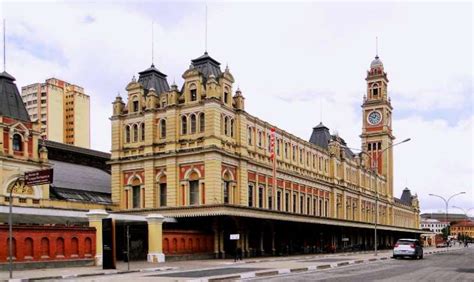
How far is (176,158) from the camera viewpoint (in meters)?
51.7

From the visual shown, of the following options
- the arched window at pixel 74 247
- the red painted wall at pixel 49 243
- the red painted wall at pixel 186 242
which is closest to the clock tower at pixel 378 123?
the red painted wall at pixel 186 242

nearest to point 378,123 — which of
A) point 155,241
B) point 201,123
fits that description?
point 201,123

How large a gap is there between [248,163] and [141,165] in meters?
9.29

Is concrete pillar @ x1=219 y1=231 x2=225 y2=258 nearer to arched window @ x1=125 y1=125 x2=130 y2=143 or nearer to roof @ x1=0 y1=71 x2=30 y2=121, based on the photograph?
arched window @ x1=125 y1=125 x2=130 y2=143

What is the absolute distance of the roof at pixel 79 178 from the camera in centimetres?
5744

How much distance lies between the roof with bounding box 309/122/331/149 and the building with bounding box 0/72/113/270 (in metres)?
27.6

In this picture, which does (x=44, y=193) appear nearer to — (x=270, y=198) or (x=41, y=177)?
(x=270, y=198)

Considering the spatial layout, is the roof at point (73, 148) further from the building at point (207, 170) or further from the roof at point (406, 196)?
the roof at point (406, 196)

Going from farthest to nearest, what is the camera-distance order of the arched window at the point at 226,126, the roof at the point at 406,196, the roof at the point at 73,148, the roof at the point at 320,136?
the roof at the point at 406,196 → the roof at the point at 320,136 → the roof at the point at 73,148 → the arched window at the point at 226,126

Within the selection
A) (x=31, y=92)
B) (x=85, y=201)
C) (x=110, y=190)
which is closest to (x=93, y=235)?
(x=85, y=201)

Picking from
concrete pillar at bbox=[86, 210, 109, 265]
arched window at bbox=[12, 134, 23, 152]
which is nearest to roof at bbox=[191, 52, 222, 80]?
arched window at bbox=[12, 134, 23, 152]

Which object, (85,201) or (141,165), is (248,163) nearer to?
(141,165)

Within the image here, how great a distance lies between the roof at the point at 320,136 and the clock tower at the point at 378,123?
25.7 m

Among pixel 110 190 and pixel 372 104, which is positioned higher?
pixel 372 104
